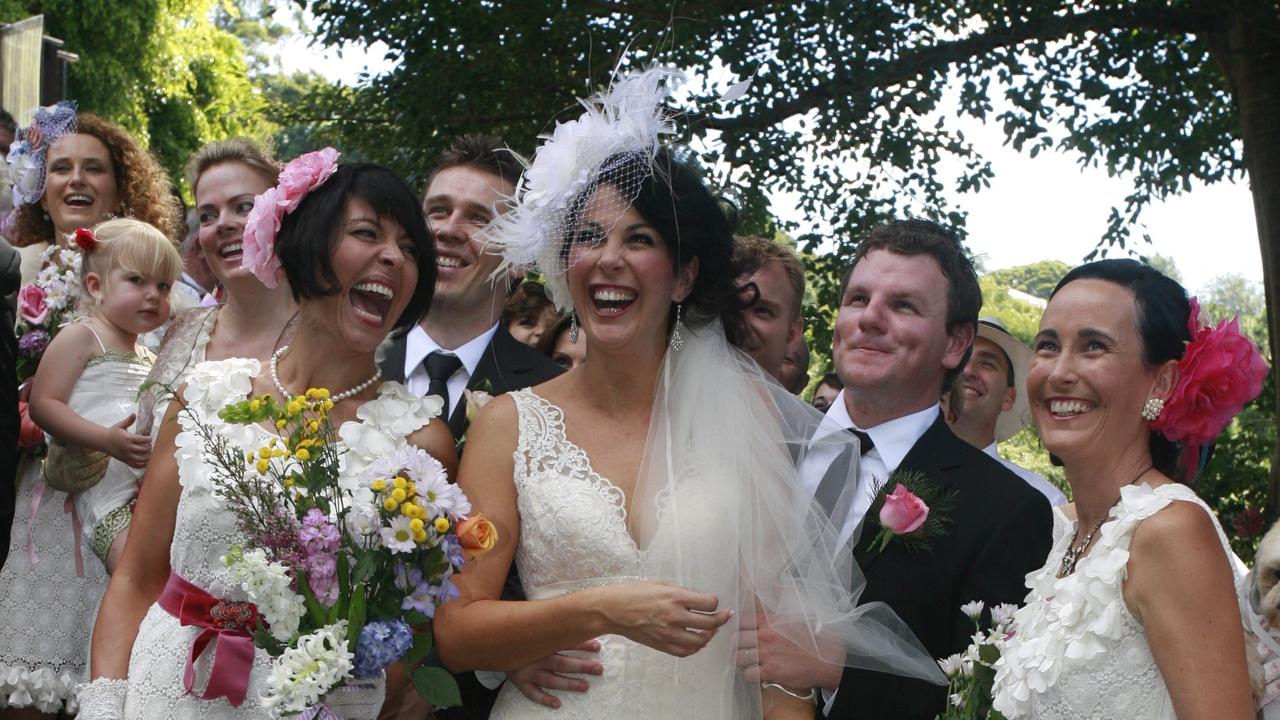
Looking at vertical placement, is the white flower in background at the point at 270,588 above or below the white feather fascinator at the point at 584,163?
below

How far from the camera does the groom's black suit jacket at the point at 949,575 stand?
3.77 meters

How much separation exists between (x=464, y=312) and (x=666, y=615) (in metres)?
2.05

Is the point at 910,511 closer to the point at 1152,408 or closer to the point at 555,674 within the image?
the point at 1152,408

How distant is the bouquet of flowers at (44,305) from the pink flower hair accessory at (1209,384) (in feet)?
14.0

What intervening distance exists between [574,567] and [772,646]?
57 centimetres

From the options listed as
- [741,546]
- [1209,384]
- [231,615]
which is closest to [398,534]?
[231,615]

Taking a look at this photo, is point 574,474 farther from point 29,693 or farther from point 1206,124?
point 1206,124

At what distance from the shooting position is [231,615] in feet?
11.6

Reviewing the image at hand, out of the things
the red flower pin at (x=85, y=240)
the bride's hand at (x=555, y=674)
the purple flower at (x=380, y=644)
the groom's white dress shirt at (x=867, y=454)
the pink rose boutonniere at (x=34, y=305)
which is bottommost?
the bride's hand at (x=555, y=674)

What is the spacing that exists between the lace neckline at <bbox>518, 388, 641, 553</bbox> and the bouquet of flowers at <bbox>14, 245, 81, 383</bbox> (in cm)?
268

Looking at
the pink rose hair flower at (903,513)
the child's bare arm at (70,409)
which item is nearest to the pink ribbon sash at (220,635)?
the child's bare arm at (70,409)

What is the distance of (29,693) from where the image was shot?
510 centimetres

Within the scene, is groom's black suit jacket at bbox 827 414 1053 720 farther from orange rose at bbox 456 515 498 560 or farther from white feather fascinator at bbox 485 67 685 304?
white feather fascinator at bbox 485 67 685 304

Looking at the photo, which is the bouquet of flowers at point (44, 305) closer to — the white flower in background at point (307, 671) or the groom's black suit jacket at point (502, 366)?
the groom's black suit jacket at point (502, 366)
